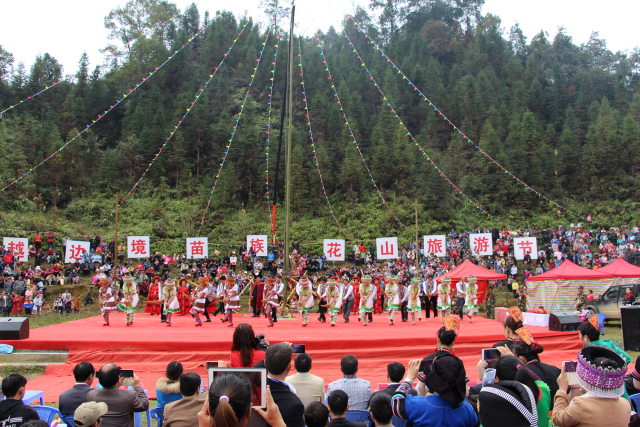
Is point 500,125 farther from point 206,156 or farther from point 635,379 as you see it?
point 635,379

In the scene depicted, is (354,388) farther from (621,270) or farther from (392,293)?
(621,270)

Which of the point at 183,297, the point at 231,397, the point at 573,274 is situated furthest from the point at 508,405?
the point at 573,274

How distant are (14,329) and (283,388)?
29.4 feet

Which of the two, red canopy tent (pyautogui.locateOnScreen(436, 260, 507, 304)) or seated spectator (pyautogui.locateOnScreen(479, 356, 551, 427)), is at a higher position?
seated spectator (pyautogui.locateOnScreen(479, 356, 551, 427))

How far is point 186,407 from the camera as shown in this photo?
3971mm

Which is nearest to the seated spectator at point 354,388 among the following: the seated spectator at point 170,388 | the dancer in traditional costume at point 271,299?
the seated spectator at point 170,388

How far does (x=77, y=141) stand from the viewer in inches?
1757

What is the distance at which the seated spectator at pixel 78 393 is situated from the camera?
449 centimetres

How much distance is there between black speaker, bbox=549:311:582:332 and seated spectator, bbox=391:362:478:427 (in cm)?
865

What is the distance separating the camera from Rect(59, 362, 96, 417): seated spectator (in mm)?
4488

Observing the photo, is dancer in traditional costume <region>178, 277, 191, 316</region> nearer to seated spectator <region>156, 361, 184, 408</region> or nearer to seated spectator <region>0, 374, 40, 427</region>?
seated spectator <region>156, 361, 184, 408</region>

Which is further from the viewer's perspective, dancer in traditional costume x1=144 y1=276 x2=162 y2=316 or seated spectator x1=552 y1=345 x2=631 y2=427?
dancer in traditional costume x1=144 y1=276 x2=162 y2=316

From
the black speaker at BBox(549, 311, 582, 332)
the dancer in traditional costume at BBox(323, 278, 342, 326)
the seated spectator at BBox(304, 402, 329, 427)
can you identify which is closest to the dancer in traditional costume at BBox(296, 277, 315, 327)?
the dancer in traditional costume at BBox(323, 278, 342, 326)

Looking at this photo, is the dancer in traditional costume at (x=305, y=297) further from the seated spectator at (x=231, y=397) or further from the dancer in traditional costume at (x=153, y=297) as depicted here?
the seated spectator at (x=231, y=397)
